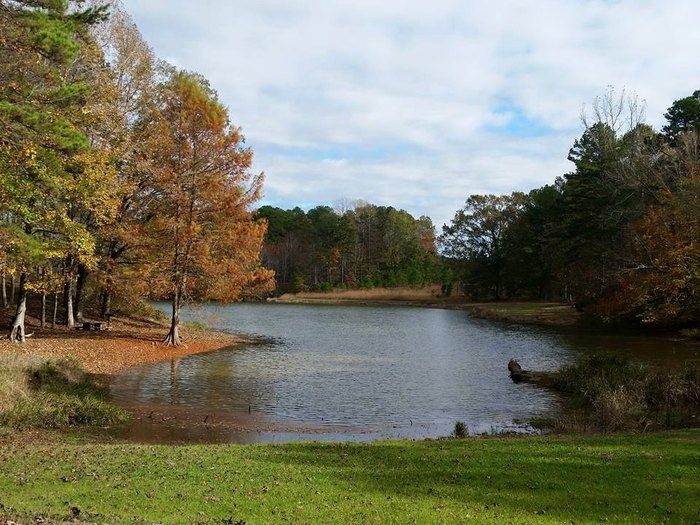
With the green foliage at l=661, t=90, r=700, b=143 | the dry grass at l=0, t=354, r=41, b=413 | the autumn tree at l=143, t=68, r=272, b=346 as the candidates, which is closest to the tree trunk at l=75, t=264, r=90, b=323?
the autumn tree at l=143, t=68, r=272, b=346

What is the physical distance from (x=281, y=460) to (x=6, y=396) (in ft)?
23.5

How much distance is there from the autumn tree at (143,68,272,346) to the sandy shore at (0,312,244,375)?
5.42 ft

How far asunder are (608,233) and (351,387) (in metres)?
36.1

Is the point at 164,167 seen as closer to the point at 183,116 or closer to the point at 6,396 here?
the point at 183,116

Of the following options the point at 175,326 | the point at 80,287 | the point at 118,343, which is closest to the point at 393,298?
the point at 80,287

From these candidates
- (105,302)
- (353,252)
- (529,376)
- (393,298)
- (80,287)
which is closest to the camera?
(529,376)

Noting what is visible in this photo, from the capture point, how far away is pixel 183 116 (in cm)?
2930

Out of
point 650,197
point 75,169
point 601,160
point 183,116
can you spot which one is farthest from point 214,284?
point 601,160

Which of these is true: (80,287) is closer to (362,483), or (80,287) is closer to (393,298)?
(362,483)

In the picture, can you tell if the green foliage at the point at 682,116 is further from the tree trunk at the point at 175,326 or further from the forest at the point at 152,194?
the tree trunk at the point at 175,326

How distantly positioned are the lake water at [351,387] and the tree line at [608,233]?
414 cm

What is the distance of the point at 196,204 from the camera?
1200 inches

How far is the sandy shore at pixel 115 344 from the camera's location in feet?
75.5

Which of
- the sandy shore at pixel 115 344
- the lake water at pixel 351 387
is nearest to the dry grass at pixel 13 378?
the lake water at pixel 351 387
